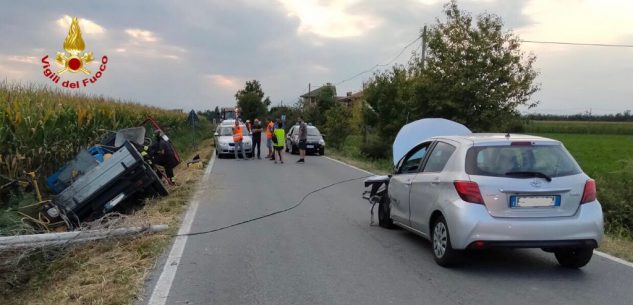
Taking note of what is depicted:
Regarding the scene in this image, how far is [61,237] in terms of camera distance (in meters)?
7.41

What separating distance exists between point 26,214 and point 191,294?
18.0ft

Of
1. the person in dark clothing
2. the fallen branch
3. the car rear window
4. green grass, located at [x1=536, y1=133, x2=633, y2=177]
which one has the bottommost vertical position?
green grass, located at [x1=536, y1=133, x2=633, y2=177]

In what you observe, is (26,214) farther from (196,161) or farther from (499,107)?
(499,107)

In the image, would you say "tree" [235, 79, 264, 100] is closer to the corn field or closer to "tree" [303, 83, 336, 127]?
"tree" [303, 83, 336, 127]

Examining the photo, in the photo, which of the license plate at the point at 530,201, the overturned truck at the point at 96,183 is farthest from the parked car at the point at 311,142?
the license plate at the point at 530,201

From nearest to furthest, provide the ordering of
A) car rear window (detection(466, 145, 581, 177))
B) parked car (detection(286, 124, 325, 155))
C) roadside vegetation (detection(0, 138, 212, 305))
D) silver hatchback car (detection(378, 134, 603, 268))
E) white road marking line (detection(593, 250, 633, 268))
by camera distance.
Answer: roadside vegetation (detection(0, 138, 212, 305)), silver hatchback car (detection(378, 134, 603, 268)), car rear window (detection(466, 145, 581, 177)), white road marking line (detection(593, 250, 633, 268)), parked car (detection(286, 124, 325, 155))

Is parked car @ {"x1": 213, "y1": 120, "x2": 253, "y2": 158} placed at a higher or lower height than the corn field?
lower

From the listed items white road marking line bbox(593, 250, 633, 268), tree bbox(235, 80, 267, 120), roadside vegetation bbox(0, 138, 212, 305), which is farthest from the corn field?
tree bbox(235, 80, 267, 120)

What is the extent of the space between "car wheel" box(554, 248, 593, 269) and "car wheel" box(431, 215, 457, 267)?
1322mm

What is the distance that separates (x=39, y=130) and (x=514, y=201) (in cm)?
965

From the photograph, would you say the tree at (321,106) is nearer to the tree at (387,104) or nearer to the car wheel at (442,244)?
the tree at (387,104)

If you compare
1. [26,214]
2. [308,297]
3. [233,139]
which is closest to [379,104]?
[233,139]

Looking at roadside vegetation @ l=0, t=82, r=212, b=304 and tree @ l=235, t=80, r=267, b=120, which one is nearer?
roadside vegetation @ l=0, t=82, r=212, b=304

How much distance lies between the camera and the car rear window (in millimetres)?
6062
